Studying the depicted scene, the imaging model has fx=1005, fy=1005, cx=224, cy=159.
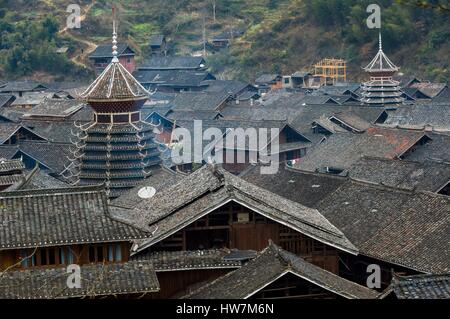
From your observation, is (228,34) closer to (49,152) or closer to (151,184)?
(49,152)

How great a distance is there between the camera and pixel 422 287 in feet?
72.9

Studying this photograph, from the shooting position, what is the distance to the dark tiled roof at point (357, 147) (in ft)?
180

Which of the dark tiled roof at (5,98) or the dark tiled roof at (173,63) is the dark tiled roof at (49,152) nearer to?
the dark tiled roof at (5,98)

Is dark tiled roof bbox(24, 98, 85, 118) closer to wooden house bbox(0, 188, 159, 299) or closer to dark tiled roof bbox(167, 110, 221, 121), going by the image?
dark tiled roof bbox(167, 110, 221, 121)

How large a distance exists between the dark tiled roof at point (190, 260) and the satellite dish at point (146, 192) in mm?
9966

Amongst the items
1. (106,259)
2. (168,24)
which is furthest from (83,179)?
(168,24)

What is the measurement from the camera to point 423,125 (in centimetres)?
A: 6812

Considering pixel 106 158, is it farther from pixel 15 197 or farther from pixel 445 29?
pixel 445 29

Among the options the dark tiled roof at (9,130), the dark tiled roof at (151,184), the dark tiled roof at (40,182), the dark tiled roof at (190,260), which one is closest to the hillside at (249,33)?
the dark tiled roof at (9,130)

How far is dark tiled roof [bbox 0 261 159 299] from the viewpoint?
24.0m

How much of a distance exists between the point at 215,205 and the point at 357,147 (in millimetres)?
27232

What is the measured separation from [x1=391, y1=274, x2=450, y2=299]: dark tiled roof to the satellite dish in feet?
61.9

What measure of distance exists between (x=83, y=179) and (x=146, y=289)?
2375 centimetres
